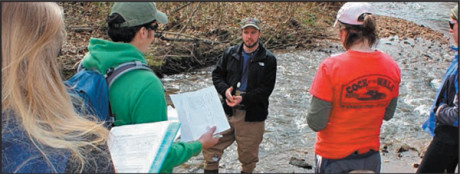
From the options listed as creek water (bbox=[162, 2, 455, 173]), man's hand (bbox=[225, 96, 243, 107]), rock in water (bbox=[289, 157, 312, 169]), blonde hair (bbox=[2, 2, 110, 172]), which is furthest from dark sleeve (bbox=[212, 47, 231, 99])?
blonde hair (bbox=[2, 2, 110, 172])

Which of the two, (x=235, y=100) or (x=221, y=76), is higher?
(x=221, y=76)

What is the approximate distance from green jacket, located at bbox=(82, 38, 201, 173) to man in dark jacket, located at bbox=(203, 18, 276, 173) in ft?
5.35

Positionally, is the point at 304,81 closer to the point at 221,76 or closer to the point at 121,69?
the point at 221,76

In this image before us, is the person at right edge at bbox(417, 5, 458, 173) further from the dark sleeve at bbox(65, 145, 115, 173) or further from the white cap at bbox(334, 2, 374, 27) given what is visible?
the dark sleeve at bbox(65, 145, 115, 173)

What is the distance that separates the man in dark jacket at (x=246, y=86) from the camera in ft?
12.3

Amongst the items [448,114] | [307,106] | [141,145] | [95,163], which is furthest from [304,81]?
[95,163]

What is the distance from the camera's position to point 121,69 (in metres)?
2.08

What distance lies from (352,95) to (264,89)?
1.39m

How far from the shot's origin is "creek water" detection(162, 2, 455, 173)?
497 centimetres

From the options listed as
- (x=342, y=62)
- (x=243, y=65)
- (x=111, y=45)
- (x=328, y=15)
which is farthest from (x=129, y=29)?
(x=328, y=15)

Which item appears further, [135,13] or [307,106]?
[307,106]

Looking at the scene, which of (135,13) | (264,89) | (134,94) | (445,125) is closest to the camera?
(134,94)

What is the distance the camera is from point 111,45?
85.2 inches

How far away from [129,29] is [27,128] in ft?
2.54
